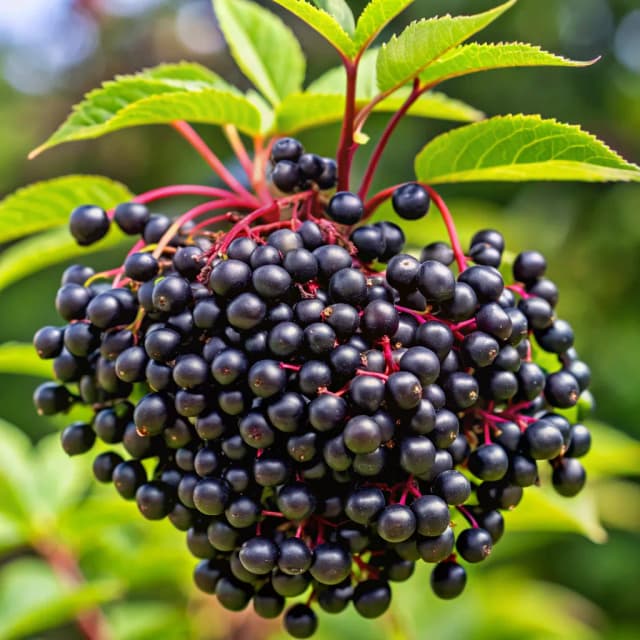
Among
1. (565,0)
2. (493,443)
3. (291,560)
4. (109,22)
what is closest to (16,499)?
(291,560)

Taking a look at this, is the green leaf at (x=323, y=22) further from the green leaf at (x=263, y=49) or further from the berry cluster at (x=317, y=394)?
the green leaf at (x=263, y=49)

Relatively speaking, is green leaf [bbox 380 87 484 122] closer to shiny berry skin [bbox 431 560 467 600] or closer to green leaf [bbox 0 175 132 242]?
green leaf [bbox 0 175 132 242]

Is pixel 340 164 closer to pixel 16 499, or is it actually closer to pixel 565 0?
pixel 16 499

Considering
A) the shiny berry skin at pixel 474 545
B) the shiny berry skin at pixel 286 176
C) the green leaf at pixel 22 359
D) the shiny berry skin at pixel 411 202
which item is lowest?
the green leaf at pixel 22 359

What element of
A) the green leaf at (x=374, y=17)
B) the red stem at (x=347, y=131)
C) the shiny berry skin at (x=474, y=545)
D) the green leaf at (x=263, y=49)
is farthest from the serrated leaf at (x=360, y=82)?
the shiny berry skin at (x=474, y=545)

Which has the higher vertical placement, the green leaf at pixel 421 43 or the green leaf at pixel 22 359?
the green leaf at pixel 421 43


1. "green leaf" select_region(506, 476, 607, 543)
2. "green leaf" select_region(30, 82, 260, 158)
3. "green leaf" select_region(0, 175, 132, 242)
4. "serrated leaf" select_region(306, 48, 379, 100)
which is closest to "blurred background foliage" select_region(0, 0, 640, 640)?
"green leaf" select_region(506, 476, 607, 543)
